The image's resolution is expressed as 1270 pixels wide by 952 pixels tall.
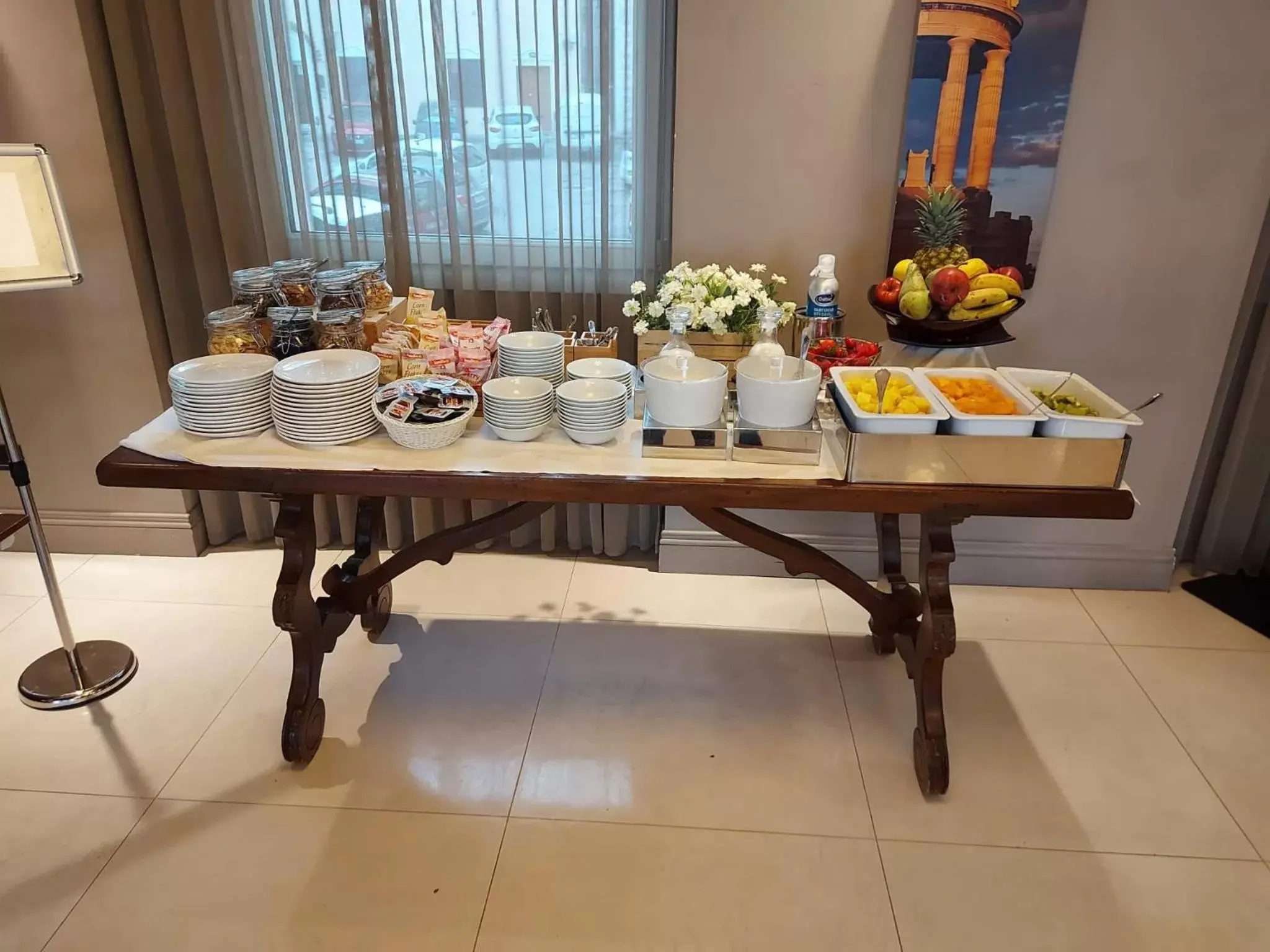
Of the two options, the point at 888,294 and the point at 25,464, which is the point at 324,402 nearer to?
the point at 25,464

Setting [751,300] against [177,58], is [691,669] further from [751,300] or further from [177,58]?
[177,58]

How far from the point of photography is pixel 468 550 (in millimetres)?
2947

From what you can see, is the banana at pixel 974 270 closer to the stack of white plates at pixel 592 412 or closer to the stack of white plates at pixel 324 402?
the stack of white plates at pixel 592 412

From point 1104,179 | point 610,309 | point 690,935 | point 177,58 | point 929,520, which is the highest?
point 177,58

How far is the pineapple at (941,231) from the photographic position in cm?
204

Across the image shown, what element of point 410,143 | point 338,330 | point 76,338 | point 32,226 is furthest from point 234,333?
point 76,338

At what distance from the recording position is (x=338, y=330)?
6.52 ft

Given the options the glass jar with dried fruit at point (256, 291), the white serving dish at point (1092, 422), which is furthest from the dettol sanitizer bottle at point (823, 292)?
the glass jar with dried fruit at point (256, 291)

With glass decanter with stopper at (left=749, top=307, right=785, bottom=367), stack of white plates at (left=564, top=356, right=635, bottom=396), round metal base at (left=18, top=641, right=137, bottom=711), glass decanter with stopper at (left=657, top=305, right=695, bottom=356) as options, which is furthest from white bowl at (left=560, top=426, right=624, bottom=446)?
round metal base at (left=18, top=641, right=137, bottom=711)

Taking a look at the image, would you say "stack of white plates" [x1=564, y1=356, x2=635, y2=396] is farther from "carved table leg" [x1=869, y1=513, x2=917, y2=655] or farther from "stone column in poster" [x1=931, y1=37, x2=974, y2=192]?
"stone column in poster" [x1=931, y1=37, x2=974, y2=192]

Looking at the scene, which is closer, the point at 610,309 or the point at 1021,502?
the point at 1021,502

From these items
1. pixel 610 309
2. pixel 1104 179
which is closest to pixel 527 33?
pixel 610 309

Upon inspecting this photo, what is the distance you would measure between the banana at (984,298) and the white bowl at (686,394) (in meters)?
0.58

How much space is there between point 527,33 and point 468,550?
1582mm
